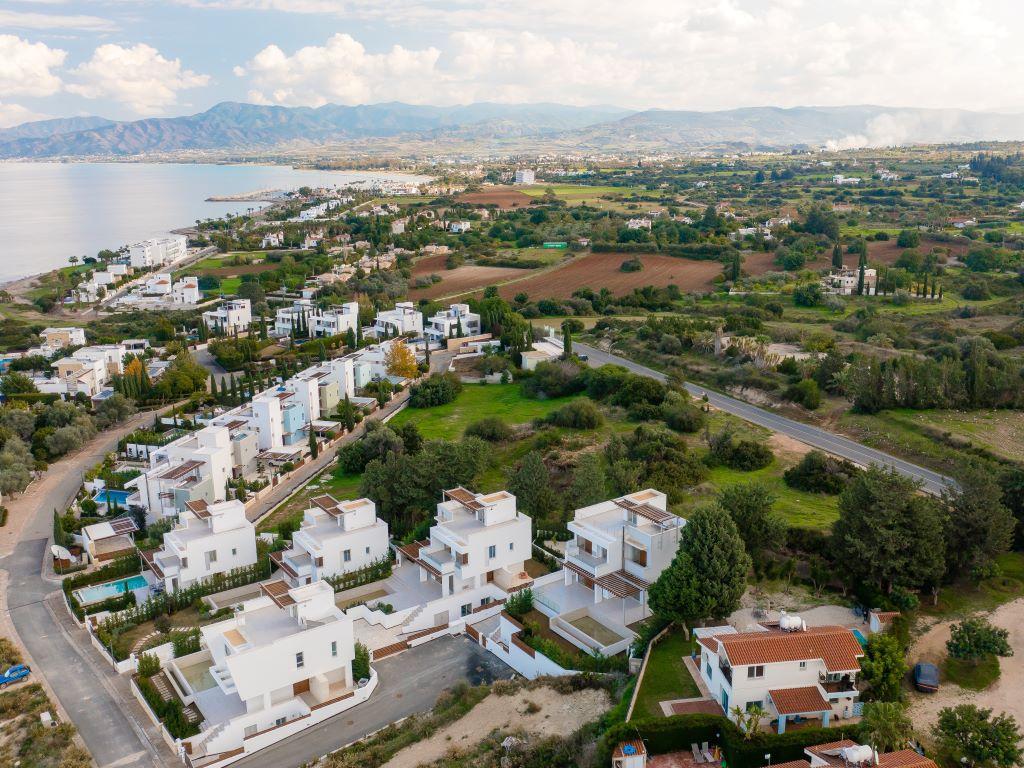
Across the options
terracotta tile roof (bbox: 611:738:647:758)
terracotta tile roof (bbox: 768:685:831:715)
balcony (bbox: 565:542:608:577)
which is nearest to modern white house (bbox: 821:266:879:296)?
balcony (bbox: 565:542:608:577)

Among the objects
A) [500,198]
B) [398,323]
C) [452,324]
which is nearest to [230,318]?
[398,323]

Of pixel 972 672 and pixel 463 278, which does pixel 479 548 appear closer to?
pixel 972 672

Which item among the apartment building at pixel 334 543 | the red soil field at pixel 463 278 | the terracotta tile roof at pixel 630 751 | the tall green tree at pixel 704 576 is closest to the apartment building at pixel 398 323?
the red soil field at pixel 463 278

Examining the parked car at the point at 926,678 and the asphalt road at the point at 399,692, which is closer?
the parked car at the point at 926,678

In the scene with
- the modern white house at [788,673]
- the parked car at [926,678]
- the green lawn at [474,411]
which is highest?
the modern white house at [788,673]

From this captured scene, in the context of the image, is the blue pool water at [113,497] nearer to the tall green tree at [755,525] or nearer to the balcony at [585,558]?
the balcony at [585,558]

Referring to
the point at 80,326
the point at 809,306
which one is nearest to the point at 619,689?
the point at 809,306

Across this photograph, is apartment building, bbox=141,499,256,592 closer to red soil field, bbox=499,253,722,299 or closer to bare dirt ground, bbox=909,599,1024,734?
bare dirt ground, bbox=909,599,1024,734
